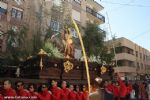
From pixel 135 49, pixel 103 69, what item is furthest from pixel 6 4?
pixel 135 49

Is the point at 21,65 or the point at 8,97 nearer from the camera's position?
the point at 8,97

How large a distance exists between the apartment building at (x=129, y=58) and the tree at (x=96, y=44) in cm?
1100

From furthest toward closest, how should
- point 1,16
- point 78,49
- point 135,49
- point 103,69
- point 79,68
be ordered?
1. point 135,49
2. point 78,49
3. point 1,16
4. point 103,69
5. point 79,68

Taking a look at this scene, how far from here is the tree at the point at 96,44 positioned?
2262cm

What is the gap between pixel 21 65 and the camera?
10.8 m

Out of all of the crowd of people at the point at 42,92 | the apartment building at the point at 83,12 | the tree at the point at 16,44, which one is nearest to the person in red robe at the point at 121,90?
the crowd of people at the point at 42,92

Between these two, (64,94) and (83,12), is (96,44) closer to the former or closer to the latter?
(83,12)

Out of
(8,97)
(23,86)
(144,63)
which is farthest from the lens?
(144,63)

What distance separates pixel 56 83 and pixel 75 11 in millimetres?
20970

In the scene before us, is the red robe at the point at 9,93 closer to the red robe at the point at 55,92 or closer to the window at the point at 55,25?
the red robe at the point at 55,92

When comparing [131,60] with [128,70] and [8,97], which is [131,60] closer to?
[128,70]

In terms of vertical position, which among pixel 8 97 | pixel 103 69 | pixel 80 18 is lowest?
pixel 8 97

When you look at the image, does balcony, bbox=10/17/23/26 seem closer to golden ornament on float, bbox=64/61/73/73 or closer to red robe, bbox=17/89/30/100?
golden ornament on float, bbox=64/61/73/73

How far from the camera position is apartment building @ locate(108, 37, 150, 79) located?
122ft
